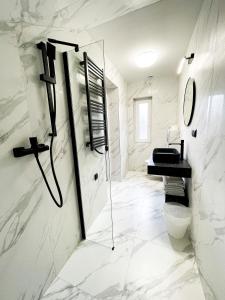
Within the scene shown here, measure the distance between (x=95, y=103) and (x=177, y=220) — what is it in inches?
64.8

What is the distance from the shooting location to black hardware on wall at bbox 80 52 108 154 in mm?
1626

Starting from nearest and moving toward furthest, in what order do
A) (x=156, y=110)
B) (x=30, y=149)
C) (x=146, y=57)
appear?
(x=30, y=149) → (x=146, y=57) → (x=156, y=110)

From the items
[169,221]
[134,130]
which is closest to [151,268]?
[169,221]

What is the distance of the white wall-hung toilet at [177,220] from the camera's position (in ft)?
5.16

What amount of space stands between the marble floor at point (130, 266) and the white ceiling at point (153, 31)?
95.4 inches

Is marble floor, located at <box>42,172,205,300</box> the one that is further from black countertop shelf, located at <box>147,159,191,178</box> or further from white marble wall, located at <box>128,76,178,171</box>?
white marble wall, located at <box>128,76,178,171</box>

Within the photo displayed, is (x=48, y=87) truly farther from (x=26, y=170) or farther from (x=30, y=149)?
(x=26, y=170)

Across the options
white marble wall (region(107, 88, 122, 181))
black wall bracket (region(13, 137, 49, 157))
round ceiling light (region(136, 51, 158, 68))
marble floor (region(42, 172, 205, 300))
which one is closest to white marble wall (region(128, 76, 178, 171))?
white marble wall (region(107, 88, 122, 181))

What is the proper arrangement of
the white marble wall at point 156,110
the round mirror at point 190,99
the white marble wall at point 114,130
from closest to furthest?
1. the round mirror at point 190,99
2. the white marble wall at point 114,130
3. the white marble wall at point 156,110

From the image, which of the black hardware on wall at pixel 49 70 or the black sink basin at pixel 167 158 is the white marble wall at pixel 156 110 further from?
the black hardware on wall at pixel 49 70

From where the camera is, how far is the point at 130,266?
4.64 ft

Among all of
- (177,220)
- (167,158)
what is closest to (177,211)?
(177,220)

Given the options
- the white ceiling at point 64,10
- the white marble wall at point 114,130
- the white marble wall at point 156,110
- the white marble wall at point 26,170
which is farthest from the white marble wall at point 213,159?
the white marble wall at point 156,110

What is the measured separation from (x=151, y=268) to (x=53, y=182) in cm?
121
